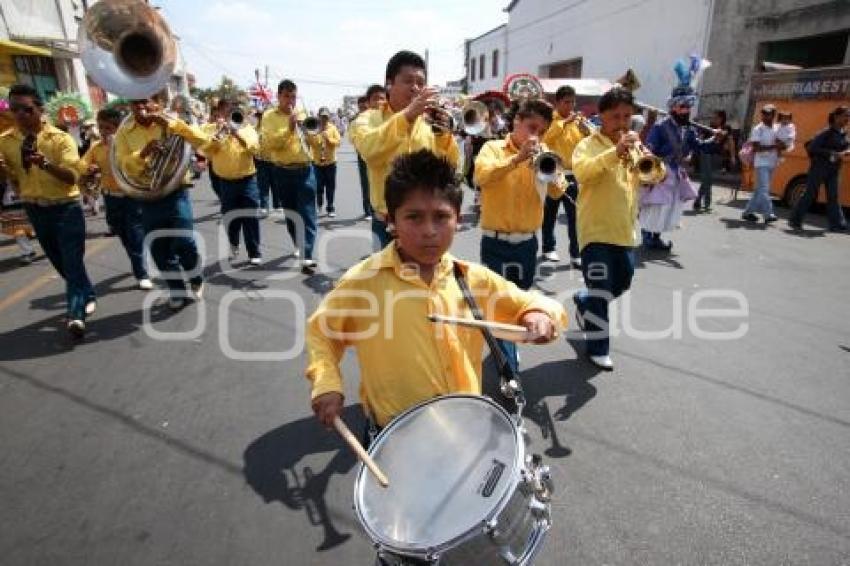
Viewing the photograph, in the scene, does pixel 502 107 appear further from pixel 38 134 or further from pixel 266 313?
pixel 38 134

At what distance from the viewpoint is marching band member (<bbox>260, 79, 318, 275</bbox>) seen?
21.4 feet

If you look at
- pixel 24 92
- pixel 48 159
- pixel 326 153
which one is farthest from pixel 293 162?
pixel 326 153

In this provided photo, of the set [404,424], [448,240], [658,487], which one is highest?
[448,240]

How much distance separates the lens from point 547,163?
356 cm

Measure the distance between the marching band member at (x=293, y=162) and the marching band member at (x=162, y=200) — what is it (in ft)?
4.54

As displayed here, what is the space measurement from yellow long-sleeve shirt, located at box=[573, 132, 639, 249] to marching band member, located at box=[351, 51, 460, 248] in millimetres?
1007

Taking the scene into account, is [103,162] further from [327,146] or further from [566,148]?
[566,148]

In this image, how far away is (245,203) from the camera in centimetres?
664

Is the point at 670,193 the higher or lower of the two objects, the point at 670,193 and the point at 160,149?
the lower

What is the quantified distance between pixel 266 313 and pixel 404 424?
12.7 feet

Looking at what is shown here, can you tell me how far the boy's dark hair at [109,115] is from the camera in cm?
647

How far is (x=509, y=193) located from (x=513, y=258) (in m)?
0.49

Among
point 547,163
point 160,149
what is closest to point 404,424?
point 547,163

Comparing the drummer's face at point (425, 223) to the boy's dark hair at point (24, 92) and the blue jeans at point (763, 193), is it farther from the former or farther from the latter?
the blue jeans at point (763, 193)
